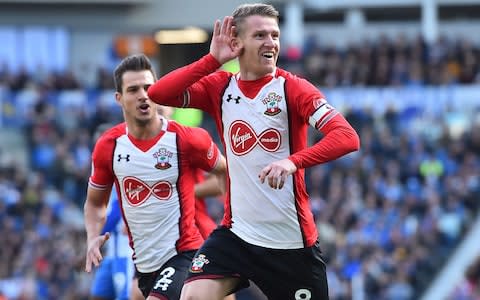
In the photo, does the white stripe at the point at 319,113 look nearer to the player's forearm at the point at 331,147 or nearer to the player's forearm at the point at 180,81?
the player's forearm at the point at 331,147

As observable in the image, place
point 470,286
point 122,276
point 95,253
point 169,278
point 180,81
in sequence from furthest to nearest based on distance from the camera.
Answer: point 470,286 < point 122,276 < point 169,278 < point 95,253 < point 180,81

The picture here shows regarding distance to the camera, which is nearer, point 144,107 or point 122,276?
point 144,107

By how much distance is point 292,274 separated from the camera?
24.1ft

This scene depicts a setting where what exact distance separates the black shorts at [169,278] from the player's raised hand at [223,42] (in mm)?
1561

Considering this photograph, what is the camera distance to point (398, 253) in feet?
68.7

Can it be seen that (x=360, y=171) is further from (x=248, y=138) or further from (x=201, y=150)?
(x=248, y=138)

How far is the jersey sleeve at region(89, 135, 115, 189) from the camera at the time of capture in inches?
330

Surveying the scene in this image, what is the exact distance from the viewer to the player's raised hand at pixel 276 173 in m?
6.68

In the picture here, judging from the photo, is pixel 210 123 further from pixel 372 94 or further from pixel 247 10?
pixel 247 10

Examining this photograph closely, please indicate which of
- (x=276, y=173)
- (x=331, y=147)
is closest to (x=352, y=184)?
(x=331, y=147)

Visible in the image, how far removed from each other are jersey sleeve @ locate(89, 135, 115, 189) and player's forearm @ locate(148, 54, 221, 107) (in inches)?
36.1

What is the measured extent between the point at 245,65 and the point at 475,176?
1686 cm

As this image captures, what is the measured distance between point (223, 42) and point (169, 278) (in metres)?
1.71

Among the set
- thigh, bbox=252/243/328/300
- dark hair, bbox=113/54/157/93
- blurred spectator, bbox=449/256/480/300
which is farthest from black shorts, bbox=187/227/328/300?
blurred spectator, bbox=449/256/480/300
